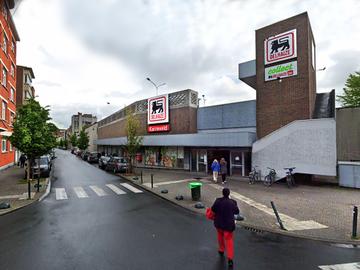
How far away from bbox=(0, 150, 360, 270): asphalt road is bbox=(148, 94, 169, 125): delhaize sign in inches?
653

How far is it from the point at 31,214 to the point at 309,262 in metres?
9.50

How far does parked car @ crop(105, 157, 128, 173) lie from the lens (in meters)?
23.0

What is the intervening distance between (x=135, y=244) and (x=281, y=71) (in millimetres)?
15523

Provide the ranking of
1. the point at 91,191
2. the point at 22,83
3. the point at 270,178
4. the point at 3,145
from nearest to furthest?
1. the point at 91,191
2. the point at 270,178
3. the point at 3,145
4. the point at 22,83

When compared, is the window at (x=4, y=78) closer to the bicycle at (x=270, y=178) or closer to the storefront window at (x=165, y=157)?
the storefront window at (x=165, y=157)

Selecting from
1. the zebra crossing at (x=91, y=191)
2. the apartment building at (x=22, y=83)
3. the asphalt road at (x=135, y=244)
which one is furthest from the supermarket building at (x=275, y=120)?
the apartment building at (x=22, y=83)

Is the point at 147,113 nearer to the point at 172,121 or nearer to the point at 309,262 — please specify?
the point at 172,121

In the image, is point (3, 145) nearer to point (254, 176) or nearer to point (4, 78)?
point (4, 78)

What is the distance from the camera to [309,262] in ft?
18.0

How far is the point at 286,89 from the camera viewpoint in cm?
1700

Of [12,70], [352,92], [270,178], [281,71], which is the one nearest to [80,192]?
[270,178]

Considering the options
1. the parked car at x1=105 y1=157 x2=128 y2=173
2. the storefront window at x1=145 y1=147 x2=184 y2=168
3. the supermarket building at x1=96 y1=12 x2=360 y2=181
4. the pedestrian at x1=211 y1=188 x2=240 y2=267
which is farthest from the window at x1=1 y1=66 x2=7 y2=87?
the pedestrian at x1=211 y1=188 x2=240 y2=267

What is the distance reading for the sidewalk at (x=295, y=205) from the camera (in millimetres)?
7605

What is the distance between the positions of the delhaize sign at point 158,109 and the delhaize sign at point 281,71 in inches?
429
